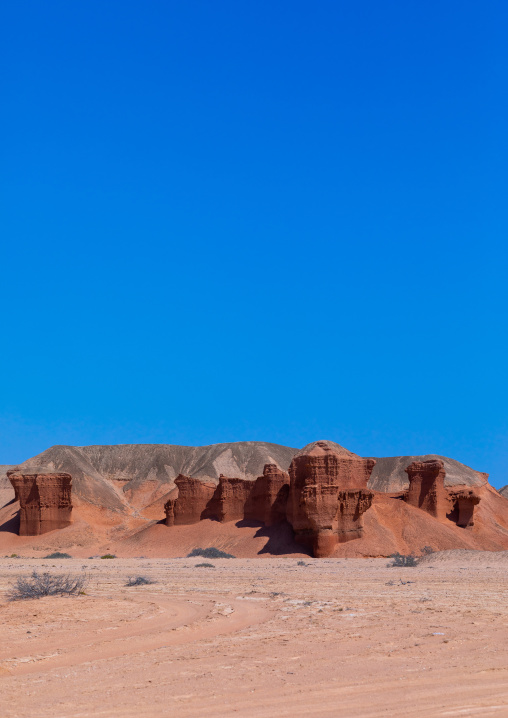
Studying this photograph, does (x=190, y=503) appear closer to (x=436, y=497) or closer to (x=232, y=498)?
(x=232, y=498)

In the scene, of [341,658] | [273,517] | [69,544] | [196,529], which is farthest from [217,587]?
[69,544]

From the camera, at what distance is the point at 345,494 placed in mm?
39906

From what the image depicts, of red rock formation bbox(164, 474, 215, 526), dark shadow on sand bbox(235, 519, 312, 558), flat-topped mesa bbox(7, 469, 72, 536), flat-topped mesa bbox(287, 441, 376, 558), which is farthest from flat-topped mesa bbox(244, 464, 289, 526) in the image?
flat-topped mesa bbox(7, 469, 72, 536)

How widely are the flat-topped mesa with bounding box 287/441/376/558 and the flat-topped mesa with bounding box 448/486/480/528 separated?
11.6 meters

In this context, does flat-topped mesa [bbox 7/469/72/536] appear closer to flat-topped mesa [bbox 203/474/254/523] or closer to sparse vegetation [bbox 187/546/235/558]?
flat-topped mesa [bbox 203/474/254/523]

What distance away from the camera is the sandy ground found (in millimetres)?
6766

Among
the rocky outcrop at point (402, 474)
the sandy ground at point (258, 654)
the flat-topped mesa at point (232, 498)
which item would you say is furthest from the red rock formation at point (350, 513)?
the rocky outcrop at point (402, 474)

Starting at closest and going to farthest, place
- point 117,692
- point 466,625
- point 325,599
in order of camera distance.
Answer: point 117,692, point 466,625, point 325,599

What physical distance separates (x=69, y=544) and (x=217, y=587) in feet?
124

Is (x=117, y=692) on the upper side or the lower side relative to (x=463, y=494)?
lower

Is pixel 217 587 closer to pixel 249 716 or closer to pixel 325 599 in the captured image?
pixel 325 599

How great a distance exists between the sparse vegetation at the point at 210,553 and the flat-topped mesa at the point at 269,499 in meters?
4.48

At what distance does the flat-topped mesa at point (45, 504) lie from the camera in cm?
5878

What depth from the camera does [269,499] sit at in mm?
45688
